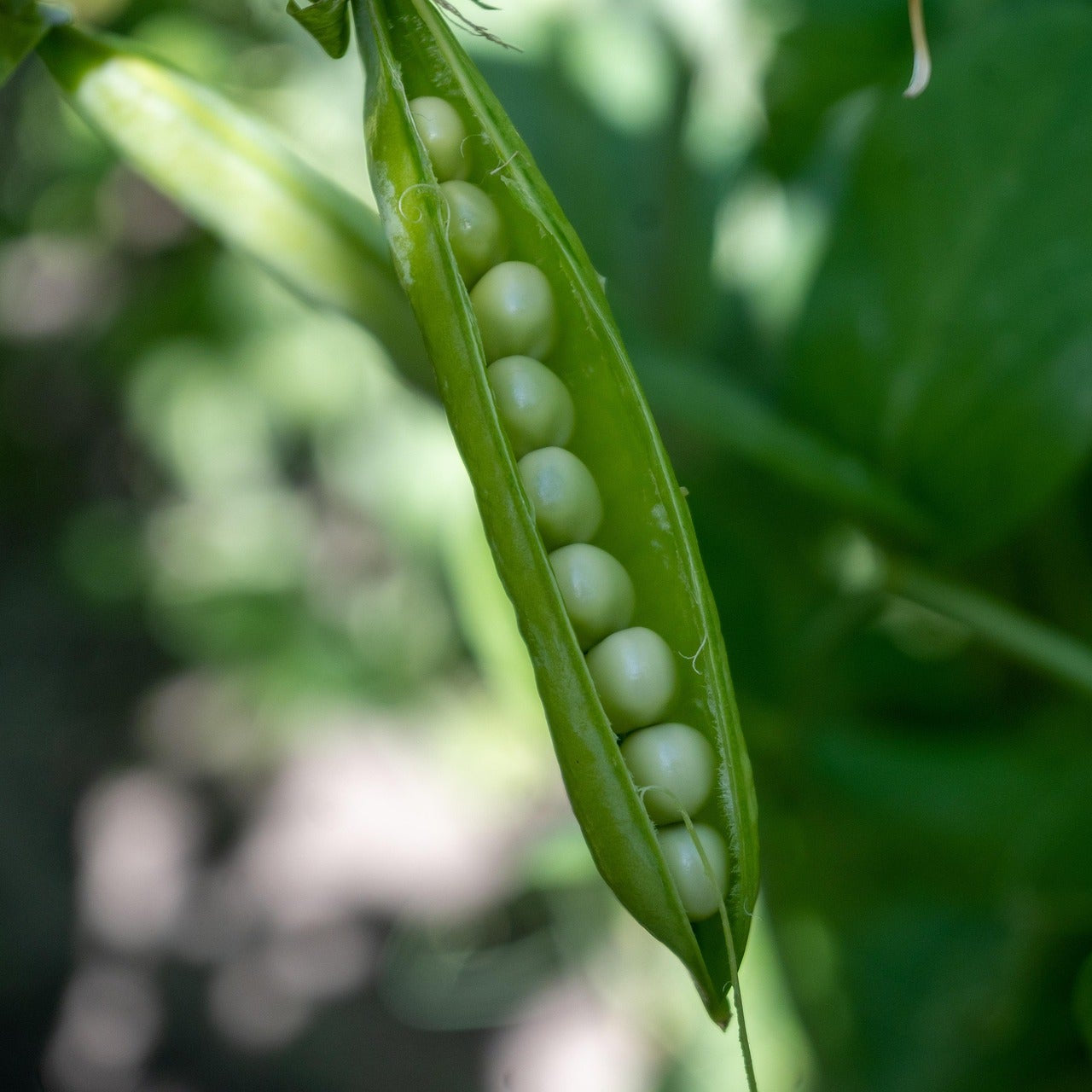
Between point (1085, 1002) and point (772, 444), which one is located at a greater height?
point (772, 444)

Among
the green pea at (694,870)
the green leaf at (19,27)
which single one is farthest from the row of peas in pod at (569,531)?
the green leaf at (19,27)

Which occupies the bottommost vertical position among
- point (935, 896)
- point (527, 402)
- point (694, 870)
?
point (935, 896)

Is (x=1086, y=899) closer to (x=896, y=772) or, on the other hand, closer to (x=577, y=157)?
(x=896, y=772)

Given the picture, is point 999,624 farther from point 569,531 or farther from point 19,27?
point 19,27

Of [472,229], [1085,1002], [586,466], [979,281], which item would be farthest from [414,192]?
[1085,1002]

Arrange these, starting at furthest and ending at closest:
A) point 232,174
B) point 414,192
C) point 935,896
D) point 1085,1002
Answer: point 935,896 → point 1085,1002 → point 232,174 → point 414,192

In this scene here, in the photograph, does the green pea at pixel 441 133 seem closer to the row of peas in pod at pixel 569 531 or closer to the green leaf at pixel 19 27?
the row of peas in pod at pixel 569 531

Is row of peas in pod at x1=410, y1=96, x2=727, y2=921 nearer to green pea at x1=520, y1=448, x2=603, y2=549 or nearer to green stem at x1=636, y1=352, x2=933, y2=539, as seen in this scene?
green pea at x1=520, y1=448, x2=603, y2=549
